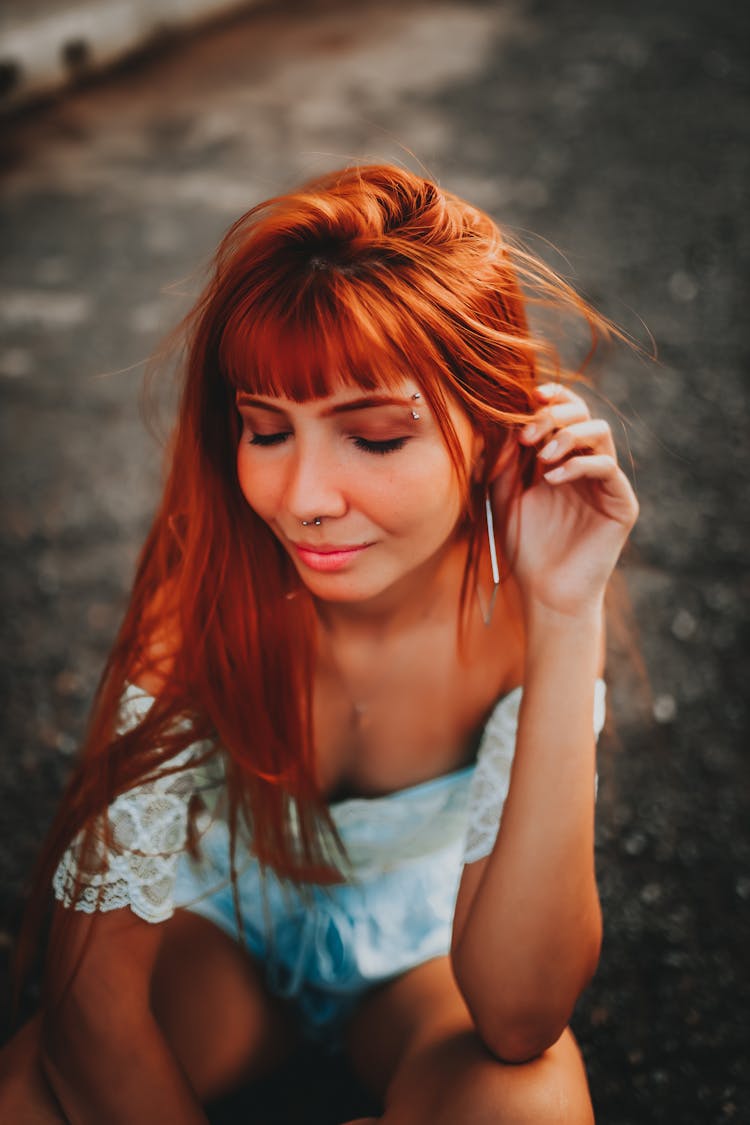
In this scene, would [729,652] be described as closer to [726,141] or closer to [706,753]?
[706,753]

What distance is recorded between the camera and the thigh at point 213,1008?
1.72 metres

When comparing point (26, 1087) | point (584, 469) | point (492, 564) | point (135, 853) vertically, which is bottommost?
point (26, 1087)

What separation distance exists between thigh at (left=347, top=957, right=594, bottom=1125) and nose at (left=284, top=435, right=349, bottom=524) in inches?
32.6

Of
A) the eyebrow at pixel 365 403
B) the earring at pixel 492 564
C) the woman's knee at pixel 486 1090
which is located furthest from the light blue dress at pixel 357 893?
the eyebrow at pixel 365 403

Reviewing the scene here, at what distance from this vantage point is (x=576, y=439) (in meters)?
1.47

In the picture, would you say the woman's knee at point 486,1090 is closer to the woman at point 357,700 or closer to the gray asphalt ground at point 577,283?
the woman at point 357,700

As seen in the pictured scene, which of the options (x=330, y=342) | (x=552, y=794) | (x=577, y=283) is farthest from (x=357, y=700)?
(x=577, y=283)

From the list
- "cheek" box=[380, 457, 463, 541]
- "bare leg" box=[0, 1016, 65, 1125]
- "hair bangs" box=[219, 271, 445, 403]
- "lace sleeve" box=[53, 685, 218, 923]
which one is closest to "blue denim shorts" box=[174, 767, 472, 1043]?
"lace sleeve" box=[53, 685, 218, 923]

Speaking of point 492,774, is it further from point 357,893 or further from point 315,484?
point 315,484

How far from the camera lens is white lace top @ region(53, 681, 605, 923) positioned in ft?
5.06

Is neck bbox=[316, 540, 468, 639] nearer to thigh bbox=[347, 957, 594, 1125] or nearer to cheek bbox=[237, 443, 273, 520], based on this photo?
cheek bbox=[237, 443, 273, 520]

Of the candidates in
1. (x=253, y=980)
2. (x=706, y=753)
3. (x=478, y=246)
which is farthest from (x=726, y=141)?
(x=253, y=980)

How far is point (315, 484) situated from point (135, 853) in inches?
24.6

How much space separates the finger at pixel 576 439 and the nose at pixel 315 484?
1.00 ft
